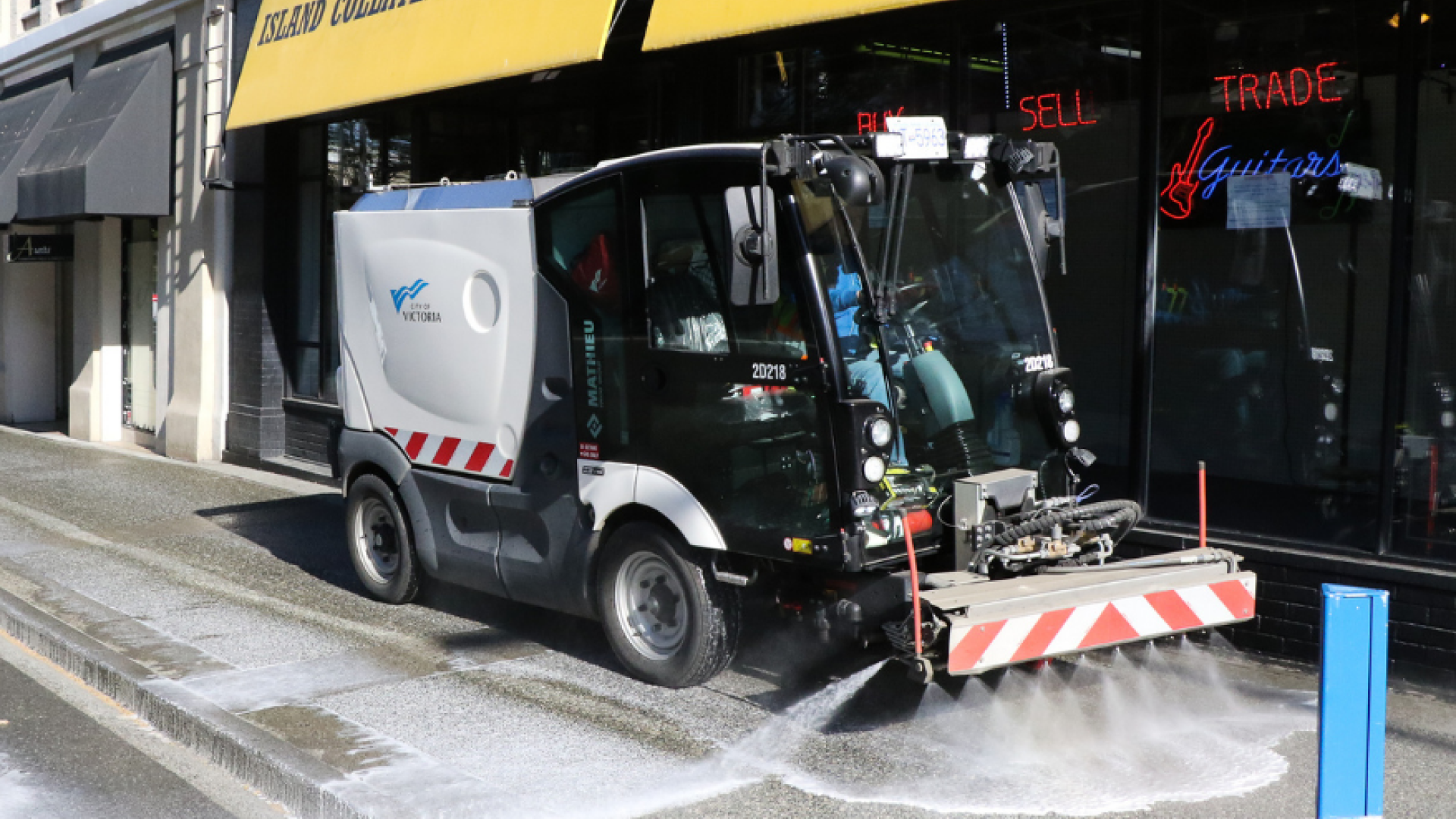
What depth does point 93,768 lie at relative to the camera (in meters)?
5.48

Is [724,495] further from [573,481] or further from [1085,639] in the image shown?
[1085,639]

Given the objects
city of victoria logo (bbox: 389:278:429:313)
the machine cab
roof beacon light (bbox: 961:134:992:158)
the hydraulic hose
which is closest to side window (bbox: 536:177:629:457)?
the machine cab

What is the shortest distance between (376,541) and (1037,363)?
4.28m

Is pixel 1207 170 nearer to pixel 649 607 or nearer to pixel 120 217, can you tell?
pixel 649 607

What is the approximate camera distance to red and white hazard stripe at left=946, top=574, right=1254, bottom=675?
4992mm

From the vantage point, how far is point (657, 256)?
6.15m

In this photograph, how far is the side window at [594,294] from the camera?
6355mm

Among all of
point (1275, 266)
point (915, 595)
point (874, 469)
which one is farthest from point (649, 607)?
point (1275, 266)

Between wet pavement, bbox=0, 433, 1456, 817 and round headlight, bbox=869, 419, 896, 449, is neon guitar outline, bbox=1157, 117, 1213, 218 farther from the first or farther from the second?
round headlight, bbox=869, 419, 896, 449

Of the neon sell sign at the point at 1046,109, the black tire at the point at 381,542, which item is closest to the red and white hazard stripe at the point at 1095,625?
the neon sell sign at the point at 1046,109

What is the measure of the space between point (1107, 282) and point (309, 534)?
6456mm

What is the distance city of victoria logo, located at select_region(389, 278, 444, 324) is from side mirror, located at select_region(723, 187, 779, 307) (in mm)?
2467

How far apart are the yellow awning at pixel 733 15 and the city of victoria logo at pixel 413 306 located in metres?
2.73

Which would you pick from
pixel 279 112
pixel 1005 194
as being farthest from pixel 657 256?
pixel 279 112
